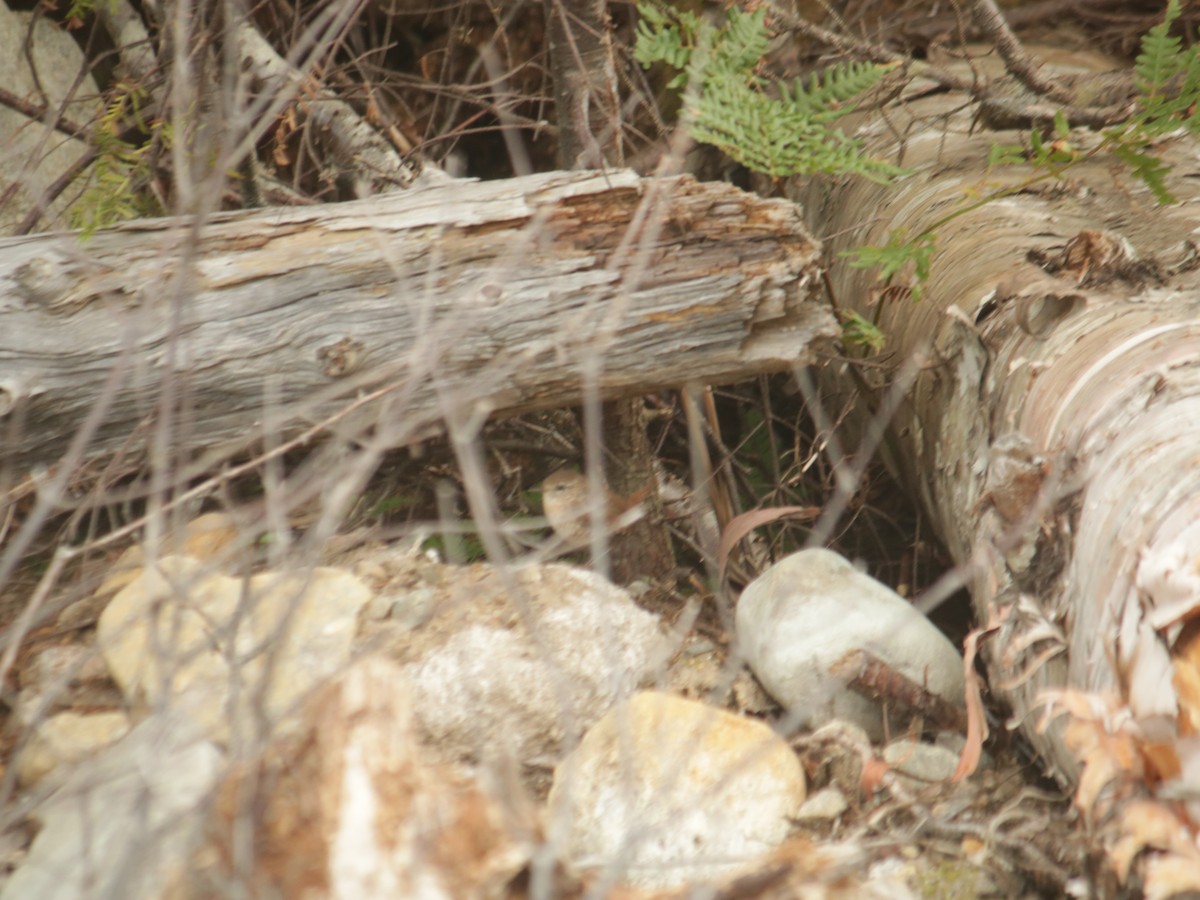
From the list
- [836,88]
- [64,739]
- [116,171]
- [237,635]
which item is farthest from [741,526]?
[116,171]

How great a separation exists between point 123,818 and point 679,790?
0.82 m

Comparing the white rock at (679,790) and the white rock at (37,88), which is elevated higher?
the white rock at (37,88)

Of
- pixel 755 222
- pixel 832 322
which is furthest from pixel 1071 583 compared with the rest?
pixel 755 222

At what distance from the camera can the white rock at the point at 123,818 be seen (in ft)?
4.25

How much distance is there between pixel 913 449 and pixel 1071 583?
86 centimetres

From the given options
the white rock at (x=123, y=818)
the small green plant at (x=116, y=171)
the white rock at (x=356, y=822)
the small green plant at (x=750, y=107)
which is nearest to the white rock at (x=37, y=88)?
the small green plant at (x=116, y=171)

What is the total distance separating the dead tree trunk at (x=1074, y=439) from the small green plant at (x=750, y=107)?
0.34m

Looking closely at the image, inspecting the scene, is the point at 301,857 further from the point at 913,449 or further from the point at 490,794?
the point at 913,449

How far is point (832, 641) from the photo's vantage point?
2.12m

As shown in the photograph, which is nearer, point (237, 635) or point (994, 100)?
point (237, 635)

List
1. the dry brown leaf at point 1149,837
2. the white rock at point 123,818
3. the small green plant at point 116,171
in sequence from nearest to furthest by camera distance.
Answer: the white rock at point 123,818 → the dry brown leaf at point 1149,837 → the small green plant at point 116,171

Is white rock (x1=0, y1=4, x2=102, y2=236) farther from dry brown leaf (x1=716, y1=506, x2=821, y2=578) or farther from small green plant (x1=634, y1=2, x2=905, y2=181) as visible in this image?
dry brown leaf (x1=716, y1=506, x2=821, y2=578)

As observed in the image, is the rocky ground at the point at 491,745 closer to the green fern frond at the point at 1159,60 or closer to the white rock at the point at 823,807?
the white rock at the point at 823,807

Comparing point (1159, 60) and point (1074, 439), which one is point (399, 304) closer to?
point (1074, 439)
